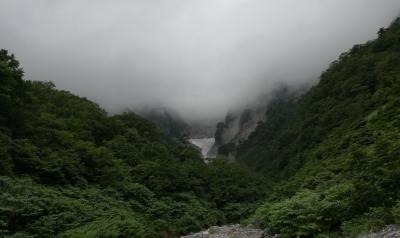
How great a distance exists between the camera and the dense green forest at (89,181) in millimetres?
22500

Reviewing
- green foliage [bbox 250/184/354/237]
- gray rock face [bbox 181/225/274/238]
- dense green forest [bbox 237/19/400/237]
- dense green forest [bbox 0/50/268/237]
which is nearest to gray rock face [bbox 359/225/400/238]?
dense green forest [bbox 237/19/400/237]

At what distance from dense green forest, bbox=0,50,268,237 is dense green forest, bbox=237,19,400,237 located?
7.84 meters

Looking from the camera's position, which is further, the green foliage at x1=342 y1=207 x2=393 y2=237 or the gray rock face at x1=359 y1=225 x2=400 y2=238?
the green foliage at x1=342 y1=207 x2=393 y2=237

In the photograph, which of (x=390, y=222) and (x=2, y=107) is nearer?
(x=390, y=222)

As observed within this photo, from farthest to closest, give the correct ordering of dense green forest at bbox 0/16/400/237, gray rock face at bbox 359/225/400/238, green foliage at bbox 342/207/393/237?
1. dense green forest at bbox 0/16/400/237
2. green foliage at bbox 342/207/393/237
3. gray rock face at bbox 359/225/400/238

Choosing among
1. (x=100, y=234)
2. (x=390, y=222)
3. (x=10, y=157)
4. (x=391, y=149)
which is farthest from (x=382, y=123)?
(x=10, y=157)

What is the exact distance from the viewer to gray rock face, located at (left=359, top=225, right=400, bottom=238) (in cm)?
1400

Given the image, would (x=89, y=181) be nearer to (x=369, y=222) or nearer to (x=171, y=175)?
(x=171, y=175)

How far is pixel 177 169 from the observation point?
51500 millimetres

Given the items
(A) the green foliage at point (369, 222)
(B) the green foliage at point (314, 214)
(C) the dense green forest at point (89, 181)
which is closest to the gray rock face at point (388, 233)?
(A) the green foliage at point (369, 222)

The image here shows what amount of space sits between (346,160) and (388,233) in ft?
60.9

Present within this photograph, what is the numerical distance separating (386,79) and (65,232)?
45.3m

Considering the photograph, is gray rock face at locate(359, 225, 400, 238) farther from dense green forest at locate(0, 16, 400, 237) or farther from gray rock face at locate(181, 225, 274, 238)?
gray rock face at locate(181, 225, 274, 238)

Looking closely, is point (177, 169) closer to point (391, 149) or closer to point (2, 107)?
point (2, 107)
